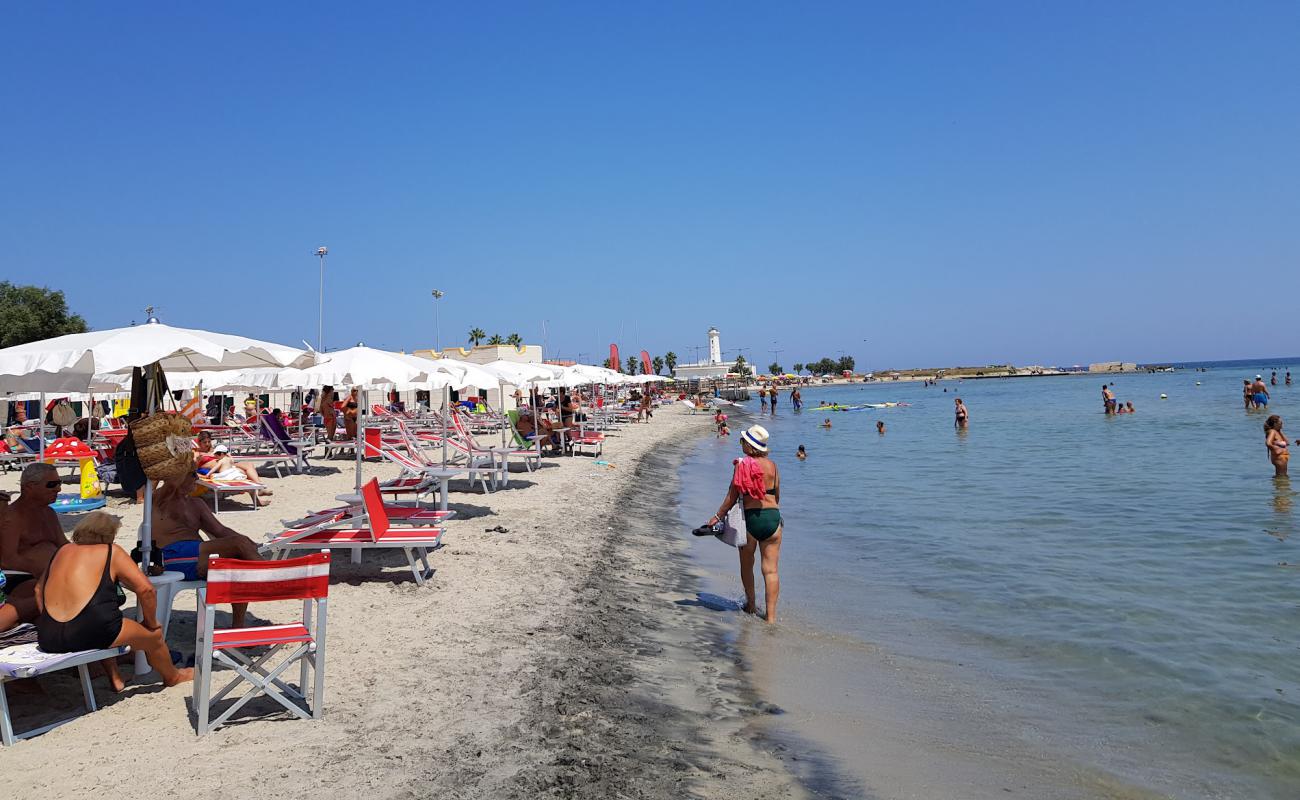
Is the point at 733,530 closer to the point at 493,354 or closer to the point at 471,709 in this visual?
the point at 471,709

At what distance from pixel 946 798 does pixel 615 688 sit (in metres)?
1.81

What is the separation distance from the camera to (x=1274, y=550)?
894cm

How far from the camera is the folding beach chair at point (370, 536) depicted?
235 inches

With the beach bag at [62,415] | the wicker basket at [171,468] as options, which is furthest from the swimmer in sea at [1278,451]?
the beach bag at [62,415]

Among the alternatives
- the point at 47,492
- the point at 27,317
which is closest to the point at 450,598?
the point at 47,492

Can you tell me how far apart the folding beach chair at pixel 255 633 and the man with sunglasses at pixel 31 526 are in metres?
1.46

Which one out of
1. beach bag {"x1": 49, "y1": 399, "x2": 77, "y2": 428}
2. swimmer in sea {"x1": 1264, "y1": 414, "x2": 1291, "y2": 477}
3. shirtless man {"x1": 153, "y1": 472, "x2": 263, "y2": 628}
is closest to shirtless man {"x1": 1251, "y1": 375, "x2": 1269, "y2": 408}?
swimmer in sea {"x1": 1264, "y1": 414, "x2": 1291, "y2": 477}

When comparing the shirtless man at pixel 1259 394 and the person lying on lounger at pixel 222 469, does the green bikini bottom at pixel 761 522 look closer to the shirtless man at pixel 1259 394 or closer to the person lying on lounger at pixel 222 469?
the person lying on lounger at pixel 222 469

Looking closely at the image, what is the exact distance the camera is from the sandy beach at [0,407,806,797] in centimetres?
324

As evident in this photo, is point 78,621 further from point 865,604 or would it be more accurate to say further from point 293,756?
point 865,604

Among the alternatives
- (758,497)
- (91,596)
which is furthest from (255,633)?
(758,497)

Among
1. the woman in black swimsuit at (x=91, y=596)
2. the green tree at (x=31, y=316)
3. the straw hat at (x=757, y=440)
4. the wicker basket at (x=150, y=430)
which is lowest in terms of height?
the woman in black swimsuit at (x=91, y=596)

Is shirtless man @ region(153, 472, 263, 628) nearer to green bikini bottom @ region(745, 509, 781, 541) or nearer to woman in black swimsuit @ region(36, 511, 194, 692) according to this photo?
woman in black swimsuit @ region(36, 511, 194, 692)

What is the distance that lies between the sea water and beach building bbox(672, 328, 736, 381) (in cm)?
9457
